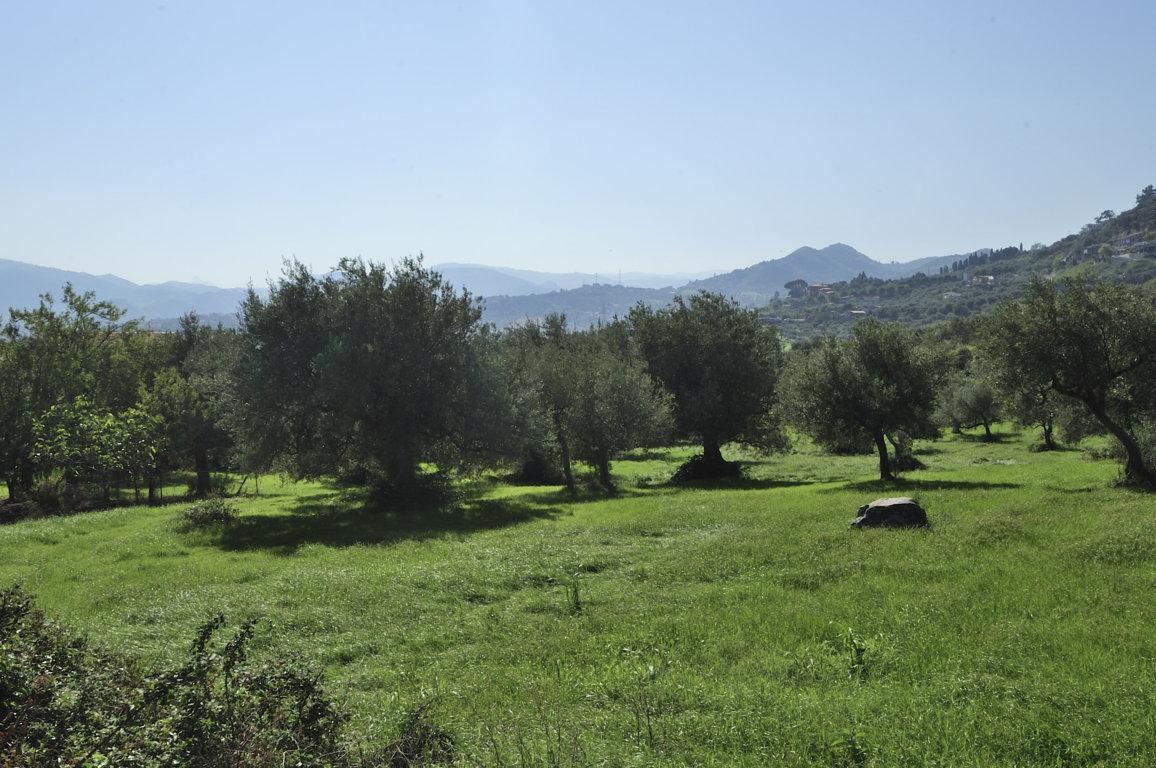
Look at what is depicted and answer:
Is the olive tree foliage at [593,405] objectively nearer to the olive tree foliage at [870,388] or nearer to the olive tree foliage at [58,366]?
the olive tree foliage at [870,388]

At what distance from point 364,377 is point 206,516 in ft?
35.1

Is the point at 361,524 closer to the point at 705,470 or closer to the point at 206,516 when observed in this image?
the point at 206,516

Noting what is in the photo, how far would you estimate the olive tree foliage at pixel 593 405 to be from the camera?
50750 mm

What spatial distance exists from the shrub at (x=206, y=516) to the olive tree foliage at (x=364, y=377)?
4.67m

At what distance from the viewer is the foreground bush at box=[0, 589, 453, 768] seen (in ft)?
23.3

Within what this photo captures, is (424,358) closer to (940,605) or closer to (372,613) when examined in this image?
(372,613)

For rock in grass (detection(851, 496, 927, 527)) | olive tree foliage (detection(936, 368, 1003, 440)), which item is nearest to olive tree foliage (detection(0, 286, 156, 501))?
rock in grass (detection(851, 496, 927, 527))

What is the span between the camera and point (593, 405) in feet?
167

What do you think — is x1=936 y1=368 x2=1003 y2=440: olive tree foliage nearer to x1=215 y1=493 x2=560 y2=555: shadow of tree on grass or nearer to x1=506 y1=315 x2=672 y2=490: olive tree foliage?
x1=506 y1=315 x2=672 y2=490: olive tree foliage

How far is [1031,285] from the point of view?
35.8 meters

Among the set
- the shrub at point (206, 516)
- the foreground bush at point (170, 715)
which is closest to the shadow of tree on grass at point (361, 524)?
the shrub at point (206, 516)

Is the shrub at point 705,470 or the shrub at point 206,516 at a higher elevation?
the shrub at point 206,516

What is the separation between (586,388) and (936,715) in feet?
138

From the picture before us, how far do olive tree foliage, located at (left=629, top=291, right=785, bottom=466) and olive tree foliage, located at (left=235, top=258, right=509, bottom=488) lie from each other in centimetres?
2042
